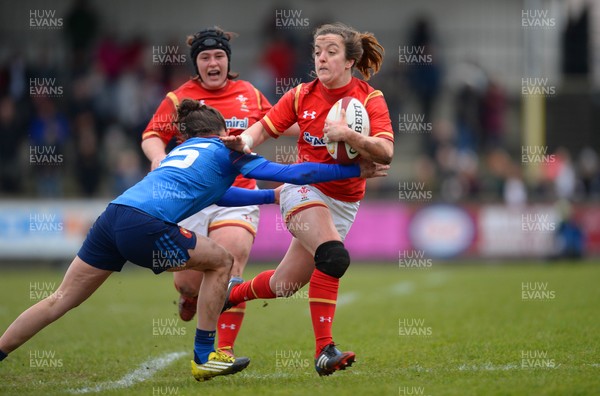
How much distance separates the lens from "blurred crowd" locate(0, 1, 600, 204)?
19.0 m

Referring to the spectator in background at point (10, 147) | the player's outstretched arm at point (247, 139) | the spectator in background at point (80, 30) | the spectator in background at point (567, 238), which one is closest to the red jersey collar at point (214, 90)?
the player's outstretched arm at point (247, 139)

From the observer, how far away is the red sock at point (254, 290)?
283 inches

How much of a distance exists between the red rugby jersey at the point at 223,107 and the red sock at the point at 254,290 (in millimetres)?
933

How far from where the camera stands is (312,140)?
22.8 feet

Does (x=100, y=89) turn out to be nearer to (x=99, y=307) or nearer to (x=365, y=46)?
(x=99, y=307)

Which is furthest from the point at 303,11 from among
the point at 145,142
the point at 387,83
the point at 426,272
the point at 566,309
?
the point at 145,142

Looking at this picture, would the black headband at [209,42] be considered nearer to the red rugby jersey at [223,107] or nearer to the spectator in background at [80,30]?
the red rugby jersey at [223,107]

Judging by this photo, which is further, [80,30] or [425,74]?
[425,74]

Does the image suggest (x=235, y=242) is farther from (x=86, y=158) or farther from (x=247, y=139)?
(x=86, y=158)

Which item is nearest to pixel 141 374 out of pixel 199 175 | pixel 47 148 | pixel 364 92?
pixel 199 175

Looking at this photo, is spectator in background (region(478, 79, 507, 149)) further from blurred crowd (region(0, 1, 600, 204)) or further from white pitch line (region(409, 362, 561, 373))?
white pitch line (region(409, 362, 561, 373))

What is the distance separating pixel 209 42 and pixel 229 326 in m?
2.31

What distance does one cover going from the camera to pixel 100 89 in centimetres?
2002

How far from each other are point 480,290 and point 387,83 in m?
9.37
